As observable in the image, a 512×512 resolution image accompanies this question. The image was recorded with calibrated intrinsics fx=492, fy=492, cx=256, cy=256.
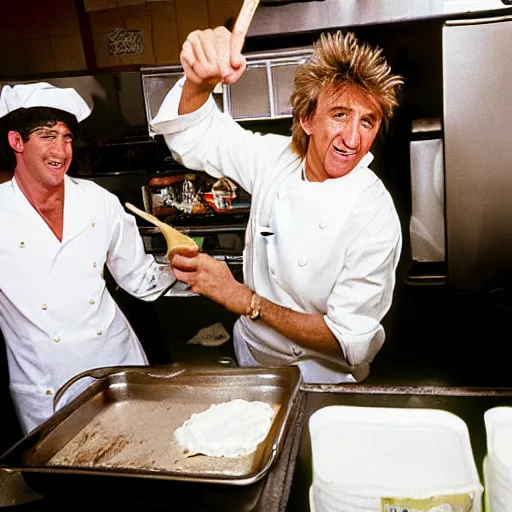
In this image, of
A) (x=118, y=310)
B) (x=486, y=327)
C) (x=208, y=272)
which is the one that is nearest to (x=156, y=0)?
(x=208, y=272)

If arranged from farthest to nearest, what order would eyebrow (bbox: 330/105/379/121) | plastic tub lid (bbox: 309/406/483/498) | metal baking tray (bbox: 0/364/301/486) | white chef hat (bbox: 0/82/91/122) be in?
white chef hat (bbox: 0/82/91/122)
eyebrow (bbox: 330/105/379/121)
metal baking tray (bbox: 0/364/301/486)
plastic tub lid (bbox: 309/406/483/498)

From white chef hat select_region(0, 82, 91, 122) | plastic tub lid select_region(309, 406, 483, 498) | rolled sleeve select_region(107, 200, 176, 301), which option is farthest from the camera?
rolled sleeve select_region(107, 200, 176, 301)

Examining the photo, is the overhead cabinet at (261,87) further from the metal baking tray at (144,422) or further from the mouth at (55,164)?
the metal baking tray at (144,422)

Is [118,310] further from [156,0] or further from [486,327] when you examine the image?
[486,327]

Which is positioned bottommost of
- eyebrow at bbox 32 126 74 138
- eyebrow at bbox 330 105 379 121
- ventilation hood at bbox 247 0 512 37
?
eyebrow at bbox 330 105 379 121

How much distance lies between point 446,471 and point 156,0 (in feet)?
5.02

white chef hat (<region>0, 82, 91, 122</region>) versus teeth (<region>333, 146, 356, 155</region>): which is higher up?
white chef hat (<region>0, 82, 91, 122</region>)

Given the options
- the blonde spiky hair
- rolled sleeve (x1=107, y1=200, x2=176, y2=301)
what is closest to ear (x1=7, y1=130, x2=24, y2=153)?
rolled sleeve (x1=107, y1=200, x2=176, y2=301)

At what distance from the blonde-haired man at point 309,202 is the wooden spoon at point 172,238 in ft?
0.10

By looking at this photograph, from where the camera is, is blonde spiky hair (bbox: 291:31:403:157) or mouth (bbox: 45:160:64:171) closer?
blonde spiky hair (bbox: 291:31:403:157)

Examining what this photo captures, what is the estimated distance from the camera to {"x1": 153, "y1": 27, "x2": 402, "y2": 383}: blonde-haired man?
1.40 meters

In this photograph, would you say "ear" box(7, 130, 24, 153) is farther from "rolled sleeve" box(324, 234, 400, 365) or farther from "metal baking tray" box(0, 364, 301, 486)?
"rolled sleeve" box(324, 234, 400, 365)

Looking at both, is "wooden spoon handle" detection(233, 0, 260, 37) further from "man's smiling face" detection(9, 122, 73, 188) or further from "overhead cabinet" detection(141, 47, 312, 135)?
"man's smiling face" detection(9, 122, 73, 188)

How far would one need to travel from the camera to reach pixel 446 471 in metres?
0.96
